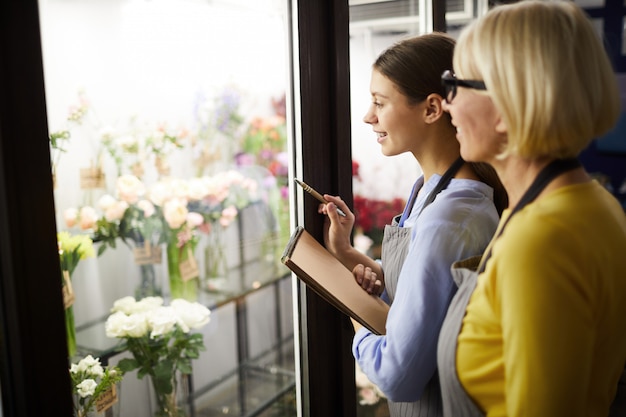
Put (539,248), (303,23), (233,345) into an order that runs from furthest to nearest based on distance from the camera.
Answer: (233,345) → (303,23) → (539,248)

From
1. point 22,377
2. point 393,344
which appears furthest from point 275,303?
point 22,377

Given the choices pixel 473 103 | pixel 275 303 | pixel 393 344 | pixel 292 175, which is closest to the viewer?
pixel 473 103

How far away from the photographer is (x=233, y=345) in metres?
2.27

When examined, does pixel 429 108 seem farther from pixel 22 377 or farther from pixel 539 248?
pixel 22 377

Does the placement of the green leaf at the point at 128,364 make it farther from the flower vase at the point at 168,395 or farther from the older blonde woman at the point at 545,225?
the older blonde woman at the point at 545,225

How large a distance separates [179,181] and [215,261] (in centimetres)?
42

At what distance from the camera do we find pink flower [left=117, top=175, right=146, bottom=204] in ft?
5.36

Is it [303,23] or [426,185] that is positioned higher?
[303,23]

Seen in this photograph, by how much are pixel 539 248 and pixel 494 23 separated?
0.35 metres

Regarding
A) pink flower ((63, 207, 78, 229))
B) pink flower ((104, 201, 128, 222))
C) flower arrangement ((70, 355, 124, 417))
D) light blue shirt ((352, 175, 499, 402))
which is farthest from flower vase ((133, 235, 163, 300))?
light blue shirt ((352, 175, 499, 402))

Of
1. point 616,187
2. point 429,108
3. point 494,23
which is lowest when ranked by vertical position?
point 616,187

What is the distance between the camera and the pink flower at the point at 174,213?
1.74 metres

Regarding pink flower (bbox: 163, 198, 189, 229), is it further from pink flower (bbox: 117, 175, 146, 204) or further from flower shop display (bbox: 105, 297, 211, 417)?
flower shop display (bbox: 105, 297, 211, 417)

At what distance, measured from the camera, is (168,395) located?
1.62 m
